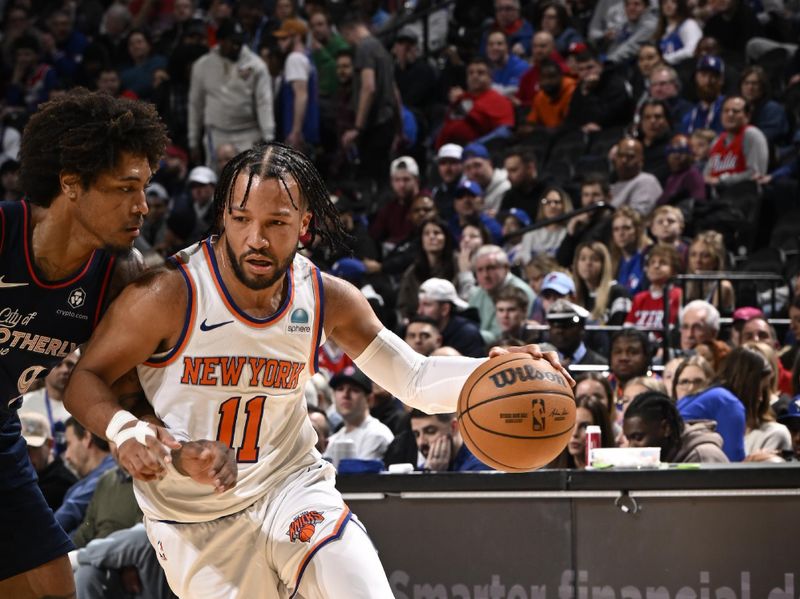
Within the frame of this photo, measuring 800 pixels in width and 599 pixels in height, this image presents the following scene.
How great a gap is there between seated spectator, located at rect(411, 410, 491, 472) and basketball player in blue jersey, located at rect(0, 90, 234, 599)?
2.69 m

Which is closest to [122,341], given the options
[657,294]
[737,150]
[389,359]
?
[389,359]

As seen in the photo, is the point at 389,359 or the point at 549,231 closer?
the point at 389,359

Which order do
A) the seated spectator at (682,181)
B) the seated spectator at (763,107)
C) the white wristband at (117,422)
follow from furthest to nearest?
the seated spectator at (763,107), the seated spectator at (682,181), the white wristband at (117,422)

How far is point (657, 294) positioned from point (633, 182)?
1.86 meters

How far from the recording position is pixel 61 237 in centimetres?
409

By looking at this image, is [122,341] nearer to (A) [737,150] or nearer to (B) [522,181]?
(A) [737,150]

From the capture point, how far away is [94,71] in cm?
1584

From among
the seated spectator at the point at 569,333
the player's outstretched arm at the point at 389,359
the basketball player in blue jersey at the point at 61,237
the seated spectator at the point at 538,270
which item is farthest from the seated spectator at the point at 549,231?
the basketball player in blue jersey at the point at 61,237

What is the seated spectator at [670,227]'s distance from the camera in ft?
32.3

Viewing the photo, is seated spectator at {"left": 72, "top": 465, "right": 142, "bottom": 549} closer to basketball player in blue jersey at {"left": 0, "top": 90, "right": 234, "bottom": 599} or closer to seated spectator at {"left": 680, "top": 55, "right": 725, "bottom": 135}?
basketball player in blue jersey at {"left": 0, "top": 90, "right": 234, "bottom": 599}

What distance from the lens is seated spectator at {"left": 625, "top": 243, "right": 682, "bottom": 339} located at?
9336mm

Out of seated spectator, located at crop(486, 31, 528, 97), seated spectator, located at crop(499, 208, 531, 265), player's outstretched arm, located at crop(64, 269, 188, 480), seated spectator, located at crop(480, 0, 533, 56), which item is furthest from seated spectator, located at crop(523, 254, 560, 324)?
player's outstretched arm, located at crop(64, 269, 188, 480)

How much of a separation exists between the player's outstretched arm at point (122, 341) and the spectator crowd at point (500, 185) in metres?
1.79

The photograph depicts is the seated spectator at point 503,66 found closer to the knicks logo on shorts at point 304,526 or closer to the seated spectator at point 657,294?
the seated spectator at point 657,294
